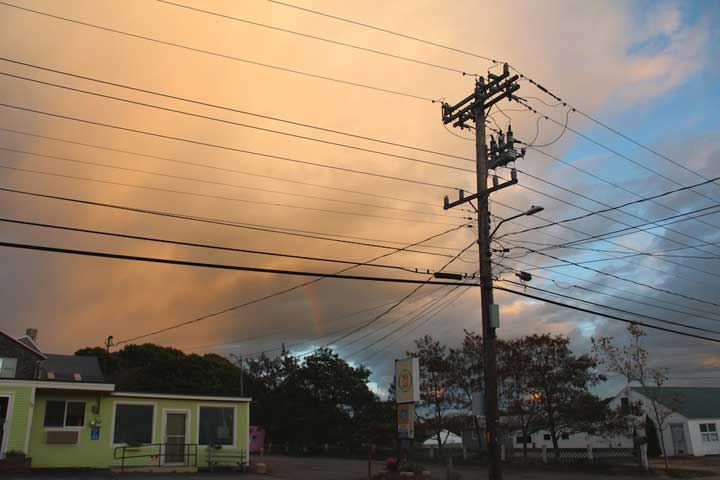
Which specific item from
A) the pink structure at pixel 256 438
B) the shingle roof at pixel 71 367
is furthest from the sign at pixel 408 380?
the pink structure at pixel 256 438

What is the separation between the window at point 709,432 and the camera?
155 ft

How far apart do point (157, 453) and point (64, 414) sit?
407cm

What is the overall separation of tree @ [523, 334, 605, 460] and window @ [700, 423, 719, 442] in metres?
20.4

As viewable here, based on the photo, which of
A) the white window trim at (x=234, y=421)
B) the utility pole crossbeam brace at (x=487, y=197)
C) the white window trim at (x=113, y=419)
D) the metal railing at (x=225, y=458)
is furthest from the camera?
the white window trim at (x=234, y=421)

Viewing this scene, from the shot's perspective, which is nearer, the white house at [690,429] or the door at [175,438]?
the door at [175,438]

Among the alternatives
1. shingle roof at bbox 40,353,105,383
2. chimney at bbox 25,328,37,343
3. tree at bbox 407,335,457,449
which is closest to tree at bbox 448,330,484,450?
tree at bbox 407,335,457,449

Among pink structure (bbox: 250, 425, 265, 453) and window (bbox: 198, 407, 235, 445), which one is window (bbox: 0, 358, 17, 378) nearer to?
window (bbox: 198, 407, 235, 445)

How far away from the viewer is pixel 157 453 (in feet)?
81.7

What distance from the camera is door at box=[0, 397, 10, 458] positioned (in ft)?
71.2

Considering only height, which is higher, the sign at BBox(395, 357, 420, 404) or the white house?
the sign at BBox(395, 357, 420, 404)

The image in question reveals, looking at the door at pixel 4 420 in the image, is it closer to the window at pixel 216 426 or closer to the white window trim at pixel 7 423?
the white window trim at pixel 7 423

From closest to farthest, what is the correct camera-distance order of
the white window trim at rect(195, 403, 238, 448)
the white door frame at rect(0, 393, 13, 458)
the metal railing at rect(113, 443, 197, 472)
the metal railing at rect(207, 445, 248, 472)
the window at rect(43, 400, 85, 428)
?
1. the white door frame at rect(0, 393, 13, 458)
2. the window at rect(43, 400, 85, 428)
3. the metal railing at rect(113, 443, 197, 472)
4. the metal railing at rect(207, 445, 248, 472)
5. the white window trim at rect(195, 403, 238, 448)

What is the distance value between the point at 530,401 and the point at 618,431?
193 inches

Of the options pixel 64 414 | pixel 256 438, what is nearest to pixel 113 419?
pixel 64 414
